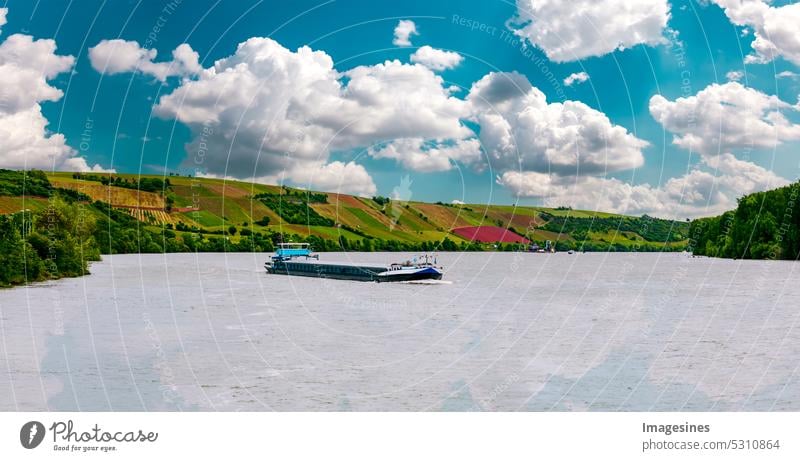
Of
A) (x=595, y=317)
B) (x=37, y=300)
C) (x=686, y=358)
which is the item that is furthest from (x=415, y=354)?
(x=37, y=300)

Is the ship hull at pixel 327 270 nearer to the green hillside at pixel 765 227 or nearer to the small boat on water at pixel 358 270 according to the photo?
the small boat on water at pixel 358 270

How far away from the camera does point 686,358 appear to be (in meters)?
33.1

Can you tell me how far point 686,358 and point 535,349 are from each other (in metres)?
6.98

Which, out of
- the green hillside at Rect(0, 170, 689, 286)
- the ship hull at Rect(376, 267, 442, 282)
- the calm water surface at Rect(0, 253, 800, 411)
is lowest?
the calm water surface at Rect(0, 253, 800, 411)

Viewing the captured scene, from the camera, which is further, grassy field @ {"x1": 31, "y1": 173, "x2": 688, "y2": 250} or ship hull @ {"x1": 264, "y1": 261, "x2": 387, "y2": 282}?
grassy field @ {"x1": 31, "y1": 173, "x2": 688, "y2": 250}

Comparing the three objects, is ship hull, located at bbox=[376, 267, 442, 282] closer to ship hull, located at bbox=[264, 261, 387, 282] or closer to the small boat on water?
the small boat on water

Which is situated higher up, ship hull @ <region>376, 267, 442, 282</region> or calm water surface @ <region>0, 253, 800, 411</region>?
ship hull @ <region>376, 267, 442, 282</region>
